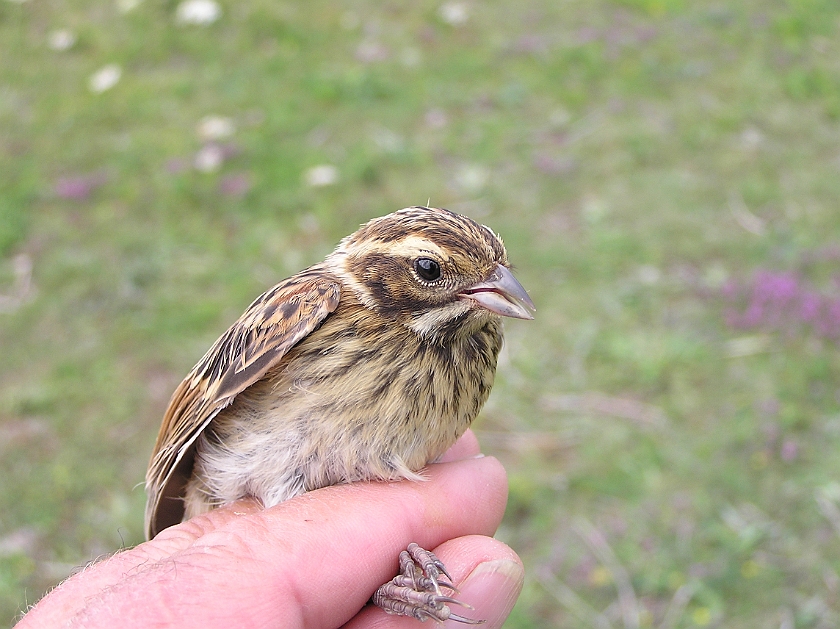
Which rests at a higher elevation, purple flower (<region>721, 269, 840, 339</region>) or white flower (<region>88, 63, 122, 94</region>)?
white flower (<region>88, 63, 122, 94</region>)

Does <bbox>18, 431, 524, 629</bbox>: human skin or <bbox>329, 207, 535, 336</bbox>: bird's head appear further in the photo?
<bbox>329, 207, 535, 336</bbox>: bird's head

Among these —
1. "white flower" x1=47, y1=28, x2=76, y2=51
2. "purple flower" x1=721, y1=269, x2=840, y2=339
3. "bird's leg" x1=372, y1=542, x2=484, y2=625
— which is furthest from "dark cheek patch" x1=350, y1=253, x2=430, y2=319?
"white flower" x1=47, y1=28, x2=76, y2=51

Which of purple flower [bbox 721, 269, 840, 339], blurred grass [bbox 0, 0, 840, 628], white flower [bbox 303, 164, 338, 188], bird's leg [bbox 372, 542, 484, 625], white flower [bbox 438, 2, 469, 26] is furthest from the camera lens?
white flower [bbox 438, 2, 469, 26]

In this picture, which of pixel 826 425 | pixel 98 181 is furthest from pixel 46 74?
pixel 826 425

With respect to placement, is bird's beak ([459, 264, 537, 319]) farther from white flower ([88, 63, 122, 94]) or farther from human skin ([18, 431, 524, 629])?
white flower ([88, 63, 122, 94])

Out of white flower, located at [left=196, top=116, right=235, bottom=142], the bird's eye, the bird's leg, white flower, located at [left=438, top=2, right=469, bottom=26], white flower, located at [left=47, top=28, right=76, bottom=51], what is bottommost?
white flower, located at [left=196, top=116, right=235, bottom=142]

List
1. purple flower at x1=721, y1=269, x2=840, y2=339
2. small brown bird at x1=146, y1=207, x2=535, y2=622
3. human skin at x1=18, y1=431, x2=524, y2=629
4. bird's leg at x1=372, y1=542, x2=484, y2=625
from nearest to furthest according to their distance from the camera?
human skin at x1=18, y1=431, x2=524, y2=629 < bird's leg at x1=372, y1=542, x2=484, y2=625 < small brown bird at x1=146, y1=207, x2=535, y2=622 < purple flower at x1=721, y1=269, x2=840, y2=339

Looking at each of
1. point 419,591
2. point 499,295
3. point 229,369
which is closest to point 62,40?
point 229,369
